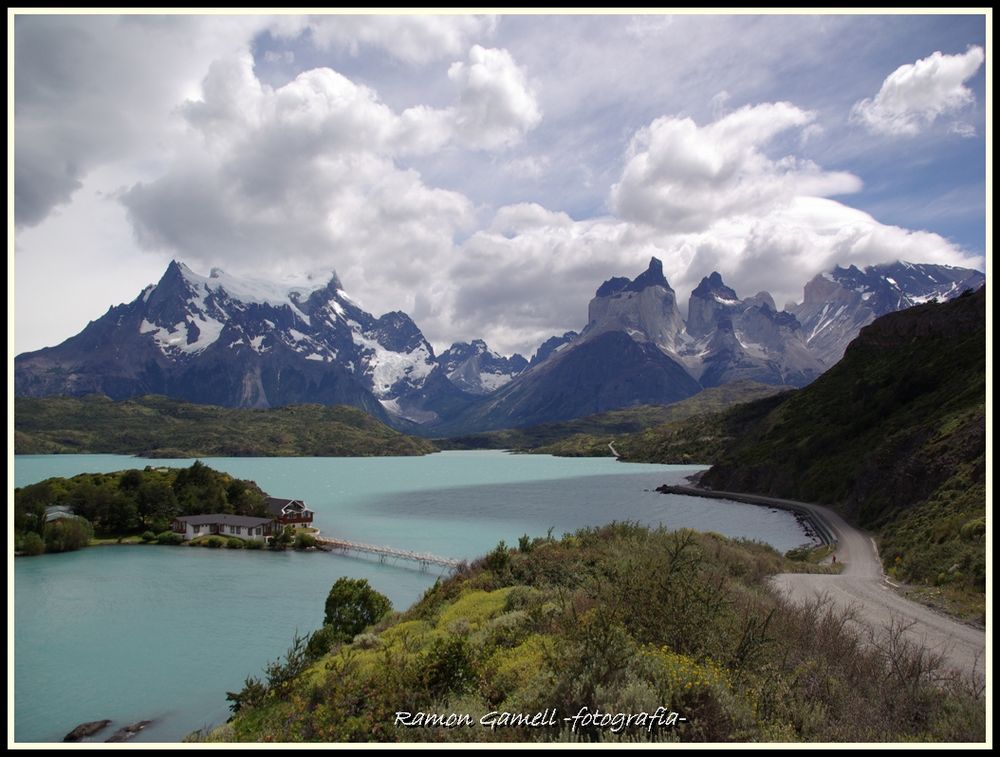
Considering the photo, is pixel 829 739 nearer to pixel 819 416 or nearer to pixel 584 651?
pixel 584 651

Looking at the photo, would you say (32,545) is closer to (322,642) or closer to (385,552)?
(385,552)

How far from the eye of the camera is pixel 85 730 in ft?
82.6

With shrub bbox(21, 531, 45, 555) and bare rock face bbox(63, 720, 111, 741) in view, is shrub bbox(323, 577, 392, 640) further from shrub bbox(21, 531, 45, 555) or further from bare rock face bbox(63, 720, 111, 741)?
shrub bbox(21, 531, 45, 555)

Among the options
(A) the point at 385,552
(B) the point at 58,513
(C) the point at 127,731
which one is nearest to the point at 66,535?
(B) the point at 58,513

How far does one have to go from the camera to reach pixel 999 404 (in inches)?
350

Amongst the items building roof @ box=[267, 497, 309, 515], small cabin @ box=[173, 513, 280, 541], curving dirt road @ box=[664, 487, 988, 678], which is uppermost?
curving dirt road @ box=[664, 487, 988, 678]

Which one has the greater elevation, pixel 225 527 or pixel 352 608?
pixel 352 608

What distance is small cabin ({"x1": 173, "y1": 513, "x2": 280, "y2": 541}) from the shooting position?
76625 millimetres

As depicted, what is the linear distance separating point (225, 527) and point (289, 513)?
8967 millimetres

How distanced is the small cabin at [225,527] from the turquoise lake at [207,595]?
548 centimetres

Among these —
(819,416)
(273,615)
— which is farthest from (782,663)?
(819,416)

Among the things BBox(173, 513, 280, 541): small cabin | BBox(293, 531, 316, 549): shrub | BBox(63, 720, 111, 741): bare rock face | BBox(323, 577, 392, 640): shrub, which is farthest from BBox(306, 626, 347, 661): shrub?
BBox(173, 513, 280, 541): small cabin

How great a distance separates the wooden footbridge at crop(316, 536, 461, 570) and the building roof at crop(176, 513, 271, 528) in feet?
29.4

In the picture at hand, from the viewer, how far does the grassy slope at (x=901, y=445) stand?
38031 mm
